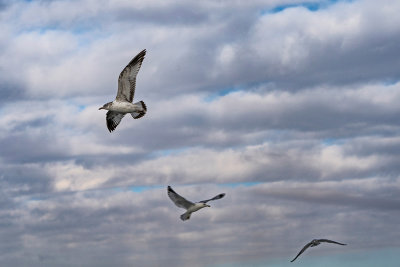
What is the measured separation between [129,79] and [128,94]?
1681 mm

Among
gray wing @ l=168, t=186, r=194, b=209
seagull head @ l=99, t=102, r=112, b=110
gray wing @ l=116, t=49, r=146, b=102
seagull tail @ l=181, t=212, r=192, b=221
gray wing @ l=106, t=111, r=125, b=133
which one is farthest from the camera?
gray wing @ l=106, t=111, r=125, b=133

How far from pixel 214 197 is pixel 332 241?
19.8 m

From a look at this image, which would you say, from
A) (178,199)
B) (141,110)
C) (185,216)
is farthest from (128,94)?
(185,216)

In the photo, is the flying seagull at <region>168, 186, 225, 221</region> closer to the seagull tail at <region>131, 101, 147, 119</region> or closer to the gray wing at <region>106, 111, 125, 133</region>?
the seagull tail at <region>131, 101, 147, 119</region>

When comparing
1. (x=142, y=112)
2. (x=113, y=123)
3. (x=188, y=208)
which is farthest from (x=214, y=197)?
(x=113, y=123)

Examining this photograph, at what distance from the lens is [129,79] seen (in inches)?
2576

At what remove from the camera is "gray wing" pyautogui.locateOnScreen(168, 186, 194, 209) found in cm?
5594

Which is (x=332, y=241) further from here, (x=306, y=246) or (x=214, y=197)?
(x=214, y=197)

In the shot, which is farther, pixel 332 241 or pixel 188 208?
pixel 332 241

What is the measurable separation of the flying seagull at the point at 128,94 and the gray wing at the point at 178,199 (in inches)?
466

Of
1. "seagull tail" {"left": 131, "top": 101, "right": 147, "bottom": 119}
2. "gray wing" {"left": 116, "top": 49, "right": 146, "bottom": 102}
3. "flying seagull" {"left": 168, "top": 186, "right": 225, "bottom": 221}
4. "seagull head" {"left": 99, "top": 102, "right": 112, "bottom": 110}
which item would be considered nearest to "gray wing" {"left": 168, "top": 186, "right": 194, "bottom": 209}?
"flying seagull" {"left": 168, "top": 186, "right": 225, "bottom": 221}

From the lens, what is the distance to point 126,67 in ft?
213

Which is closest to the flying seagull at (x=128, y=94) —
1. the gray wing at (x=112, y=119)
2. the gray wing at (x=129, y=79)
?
the gray wing at (x=129, y=79)

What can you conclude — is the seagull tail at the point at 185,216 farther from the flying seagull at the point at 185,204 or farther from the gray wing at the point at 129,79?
the gray wing at the point at 129,79
